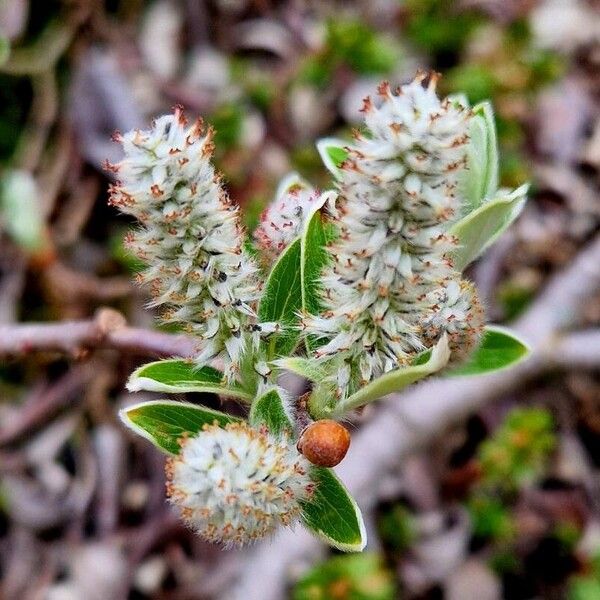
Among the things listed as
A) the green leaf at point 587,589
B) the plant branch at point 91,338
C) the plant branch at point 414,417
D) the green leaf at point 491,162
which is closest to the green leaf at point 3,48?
the plant branch at point 91,338

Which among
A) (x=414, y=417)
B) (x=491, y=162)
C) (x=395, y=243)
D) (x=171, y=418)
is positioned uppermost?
(x=491, y=162)

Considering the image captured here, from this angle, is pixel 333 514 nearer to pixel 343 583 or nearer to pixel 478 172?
pixel 478 172

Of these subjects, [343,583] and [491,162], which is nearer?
[491,162]

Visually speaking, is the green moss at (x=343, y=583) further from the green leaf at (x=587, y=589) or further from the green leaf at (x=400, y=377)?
the green leaf at (x=400, y=377)

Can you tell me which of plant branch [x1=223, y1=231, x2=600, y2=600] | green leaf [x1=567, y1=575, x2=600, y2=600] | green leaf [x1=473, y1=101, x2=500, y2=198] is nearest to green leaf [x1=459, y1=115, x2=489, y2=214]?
green leaf [x1=473, y1=101, x2=500, y2=198]

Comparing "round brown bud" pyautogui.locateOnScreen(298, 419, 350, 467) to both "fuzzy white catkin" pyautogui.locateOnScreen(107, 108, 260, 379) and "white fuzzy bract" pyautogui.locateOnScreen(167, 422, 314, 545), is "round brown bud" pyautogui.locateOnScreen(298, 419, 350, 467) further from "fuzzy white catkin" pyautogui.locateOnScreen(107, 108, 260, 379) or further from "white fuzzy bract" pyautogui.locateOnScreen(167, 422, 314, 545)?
"fuzzy white catkin" pyautogui.locateOnScreen(107, 108, 260, 379)

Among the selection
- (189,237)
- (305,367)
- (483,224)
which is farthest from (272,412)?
(483,224)

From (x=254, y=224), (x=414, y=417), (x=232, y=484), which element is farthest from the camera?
(x=254, y=224)
